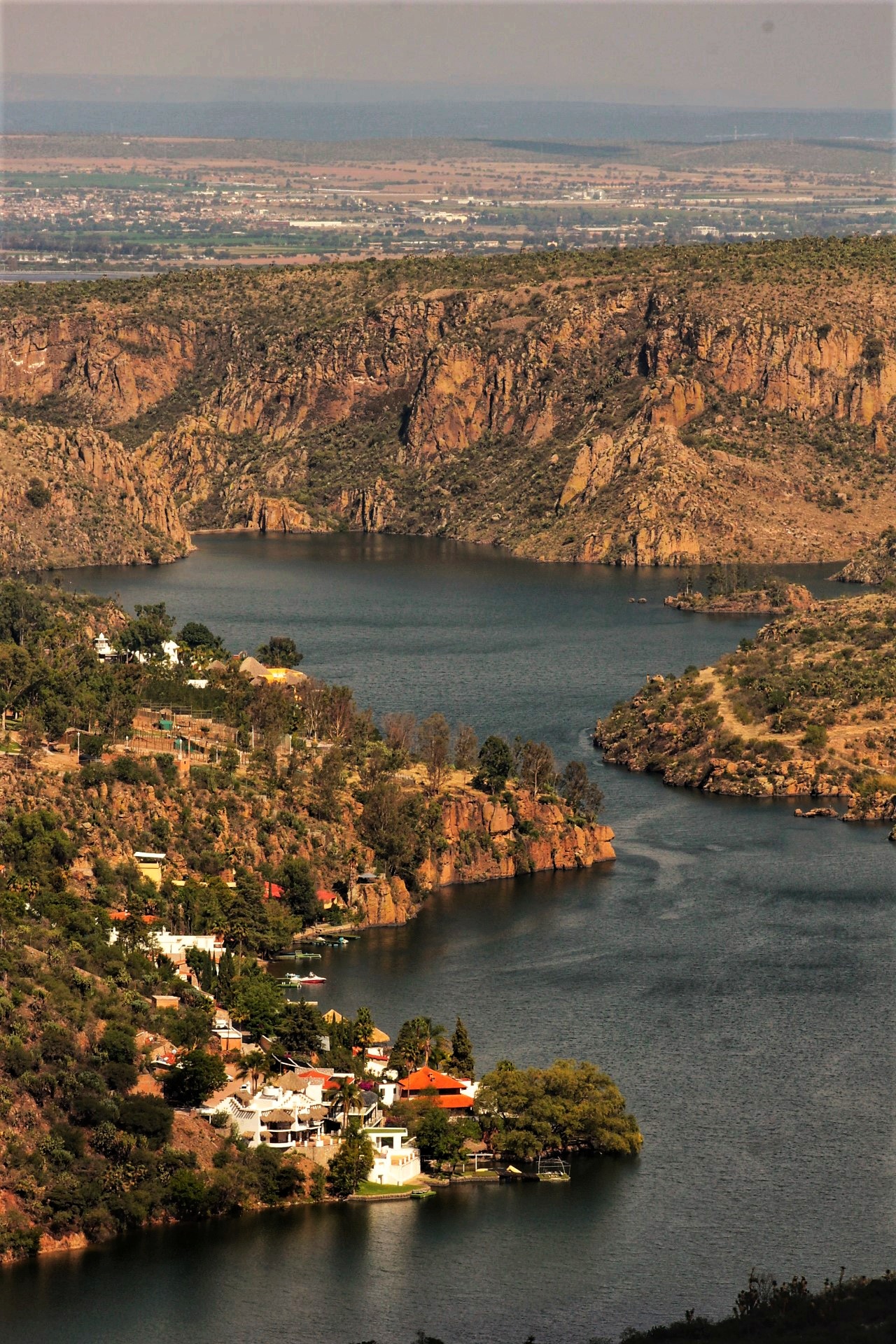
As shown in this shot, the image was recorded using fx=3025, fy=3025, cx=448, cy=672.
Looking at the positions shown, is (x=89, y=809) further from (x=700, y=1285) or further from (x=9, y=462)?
(x=9, y=462)

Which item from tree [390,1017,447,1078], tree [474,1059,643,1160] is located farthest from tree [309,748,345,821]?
tree [474,1059,643,1160]

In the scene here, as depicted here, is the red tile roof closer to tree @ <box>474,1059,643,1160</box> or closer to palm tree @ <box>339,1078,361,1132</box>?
tree @ <box>474,1059,643,1160</box>

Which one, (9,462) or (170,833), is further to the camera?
(9,462)

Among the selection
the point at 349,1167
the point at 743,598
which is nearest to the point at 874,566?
the point at 743,598

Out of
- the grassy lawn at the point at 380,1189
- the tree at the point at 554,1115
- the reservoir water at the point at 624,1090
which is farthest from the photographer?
the tree at the point at 554,1115

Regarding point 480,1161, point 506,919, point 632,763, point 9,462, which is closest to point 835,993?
point 506,919

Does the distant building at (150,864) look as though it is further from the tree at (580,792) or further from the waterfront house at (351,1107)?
the tree at (580,792)

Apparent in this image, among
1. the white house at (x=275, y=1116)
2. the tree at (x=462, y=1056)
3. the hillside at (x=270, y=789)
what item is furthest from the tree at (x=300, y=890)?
the white house at (x=275, y=1116)
